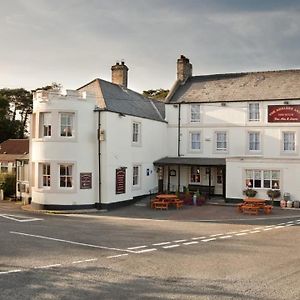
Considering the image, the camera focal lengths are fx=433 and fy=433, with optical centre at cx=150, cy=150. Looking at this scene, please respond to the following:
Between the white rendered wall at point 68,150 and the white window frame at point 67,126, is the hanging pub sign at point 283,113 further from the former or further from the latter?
the white window frame at point 67,126

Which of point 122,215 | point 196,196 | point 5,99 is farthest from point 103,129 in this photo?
point 5,99

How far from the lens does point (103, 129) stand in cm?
2652

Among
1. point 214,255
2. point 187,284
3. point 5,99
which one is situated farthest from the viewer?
point 5,99

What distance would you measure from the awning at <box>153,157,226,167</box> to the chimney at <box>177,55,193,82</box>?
7.25 m

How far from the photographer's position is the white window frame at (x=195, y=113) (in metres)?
33.2

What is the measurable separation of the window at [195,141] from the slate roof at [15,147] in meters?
19.8

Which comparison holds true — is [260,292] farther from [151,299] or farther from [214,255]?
[214,255]

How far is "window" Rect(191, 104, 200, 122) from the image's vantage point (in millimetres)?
33219

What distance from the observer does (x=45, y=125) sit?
2647 cm

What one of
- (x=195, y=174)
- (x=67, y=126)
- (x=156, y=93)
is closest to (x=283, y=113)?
(x=195, y=174)

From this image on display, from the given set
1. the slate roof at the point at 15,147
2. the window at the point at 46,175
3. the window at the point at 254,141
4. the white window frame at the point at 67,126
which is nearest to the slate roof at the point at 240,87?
the window at the point at 254,141

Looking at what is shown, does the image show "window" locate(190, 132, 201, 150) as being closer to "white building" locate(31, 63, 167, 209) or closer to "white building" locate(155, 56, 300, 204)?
"white building" locate(155, 56, 300, 204)

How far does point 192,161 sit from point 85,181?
9151 millimetres

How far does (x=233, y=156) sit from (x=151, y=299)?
77.3 feet
